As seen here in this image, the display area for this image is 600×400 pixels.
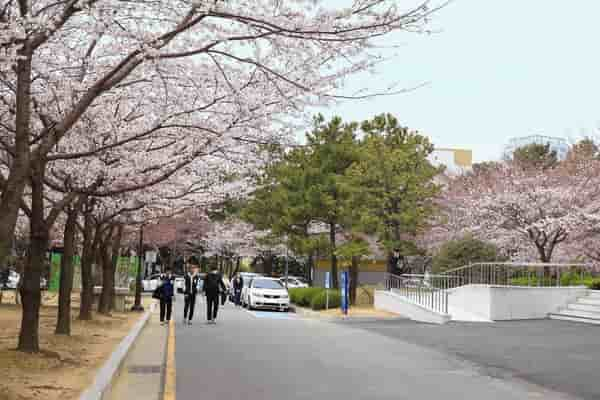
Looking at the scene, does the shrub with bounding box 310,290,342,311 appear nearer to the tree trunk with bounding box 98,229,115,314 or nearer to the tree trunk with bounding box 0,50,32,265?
the tree trunk with bounding box 98,229,115,314

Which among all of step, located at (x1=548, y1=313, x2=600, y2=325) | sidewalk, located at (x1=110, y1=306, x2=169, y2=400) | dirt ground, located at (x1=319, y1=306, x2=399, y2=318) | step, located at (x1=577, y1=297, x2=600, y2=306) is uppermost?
step, located at (x1=577, y1=297, x2=600, y2=306)

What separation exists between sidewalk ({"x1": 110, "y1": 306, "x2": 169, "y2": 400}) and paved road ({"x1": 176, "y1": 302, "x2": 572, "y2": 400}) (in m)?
0.33

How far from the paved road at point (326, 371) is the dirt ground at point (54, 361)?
4.65 feet

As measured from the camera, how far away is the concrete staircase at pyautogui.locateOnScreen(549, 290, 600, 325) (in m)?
23.0

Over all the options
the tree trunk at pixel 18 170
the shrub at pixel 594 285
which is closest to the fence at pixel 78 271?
the shrub at pixel 594 285

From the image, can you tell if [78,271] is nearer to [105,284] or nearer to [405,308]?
[105,284]

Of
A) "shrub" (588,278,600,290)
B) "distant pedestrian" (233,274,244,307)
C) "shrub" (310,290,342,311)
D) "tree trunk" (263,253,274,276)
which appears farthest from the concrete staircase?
"tree trunk" (263,253,274,276)

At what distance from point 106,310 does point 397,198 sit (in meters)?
13.6

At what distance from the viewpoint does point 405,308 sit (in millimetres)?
26328

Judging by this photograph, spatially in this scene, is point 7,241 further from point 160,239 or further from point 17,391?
point 160,239

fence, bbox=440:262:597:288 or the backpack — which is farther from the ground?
fence, bbox=440:262:597:288

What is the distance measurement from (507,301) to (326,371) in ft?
49.0

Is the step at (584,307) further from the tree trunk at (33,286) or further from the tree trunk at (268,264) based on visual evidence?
the tree trunk at (268,264)

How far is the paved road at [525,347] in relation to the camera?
10703 millimetres
